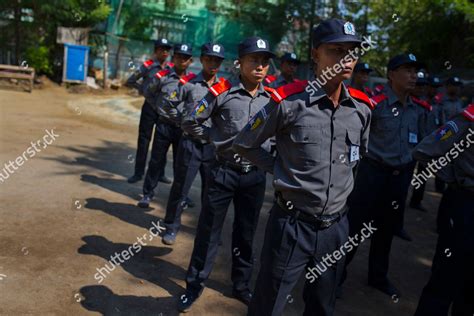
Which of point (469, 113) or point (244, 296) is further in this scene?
point (244, 296)

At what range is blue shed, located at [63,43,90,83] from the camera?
18.3 m

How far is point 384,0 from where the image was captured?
63.9 feet

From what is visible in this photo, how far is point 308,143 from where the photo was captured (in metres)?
2.69

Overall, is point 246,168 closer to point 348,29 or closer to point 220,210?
point 220,210

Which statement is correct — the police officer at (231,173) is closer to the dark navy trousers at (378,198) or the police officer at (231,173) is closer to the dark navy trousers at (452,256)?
the dark navy trousers at (378,198)

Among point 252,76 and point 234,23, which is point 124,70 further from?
point 252,76

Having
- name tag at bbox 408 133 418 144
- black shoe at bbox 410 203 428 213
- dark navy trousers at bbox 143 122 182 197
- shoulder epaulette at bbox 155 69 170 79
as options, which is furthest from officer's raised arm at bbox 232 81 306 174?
black shoe at bbox 410 203 428 213

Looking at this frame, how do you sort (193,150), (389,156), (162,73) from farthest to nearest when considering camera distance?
(162,73)
(193,150)
(389,156)

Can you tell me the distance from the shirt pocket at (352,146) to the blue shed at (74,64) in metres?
17.3

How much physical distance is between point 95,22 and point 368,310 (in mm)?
18260

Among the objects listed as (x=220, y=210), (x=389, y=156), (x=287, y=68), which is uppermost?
(x=287, y=68)

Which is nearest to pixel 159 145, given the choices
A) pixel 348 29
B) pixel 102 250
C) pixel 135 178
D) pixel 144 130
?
pixel 144 130

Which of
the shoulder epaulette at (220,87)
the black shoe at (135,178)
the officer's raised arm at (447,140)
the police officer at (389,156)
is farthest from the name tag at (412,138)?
the black shoe at (135,178)

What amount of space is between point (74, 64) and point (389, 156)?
53.6 feet
